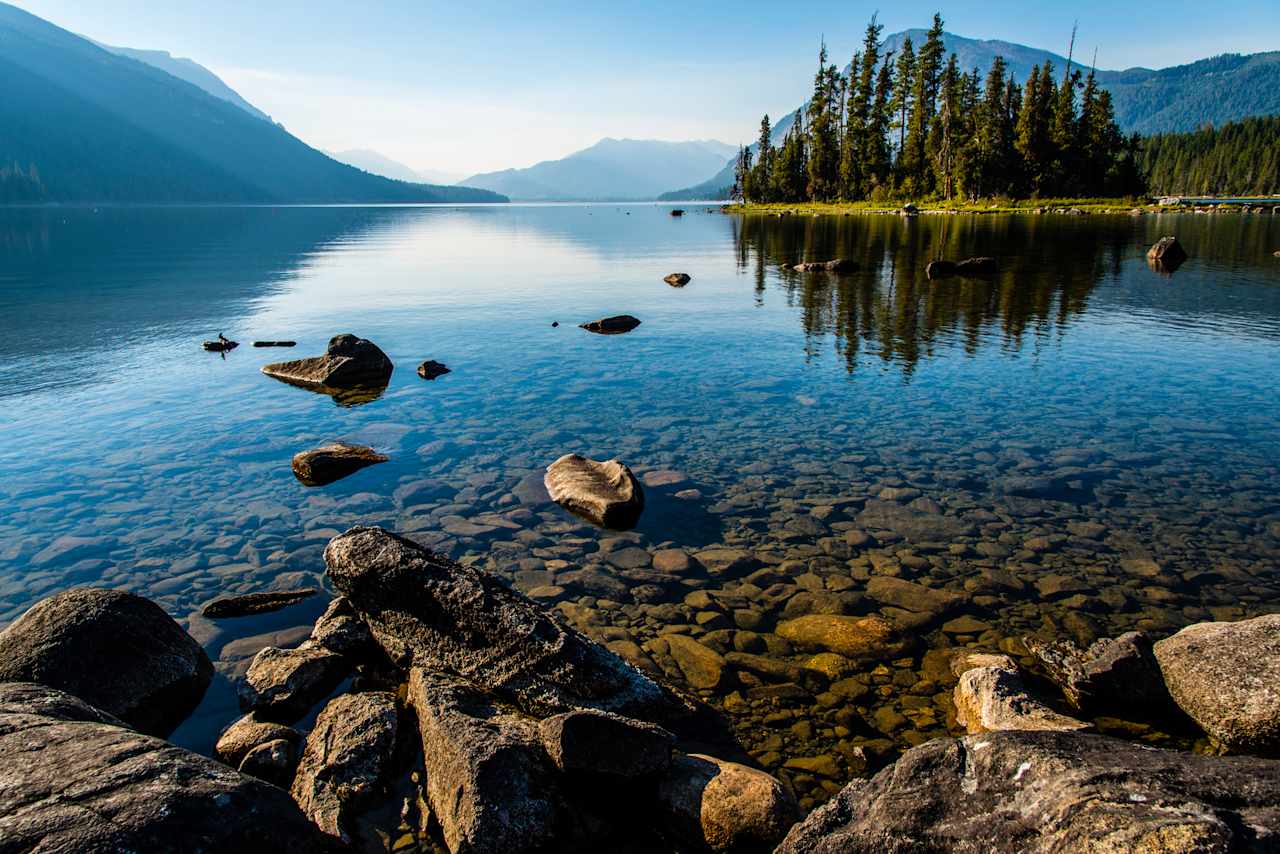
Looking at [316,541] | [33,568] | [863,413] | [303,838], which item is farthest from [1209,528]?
[33,568]

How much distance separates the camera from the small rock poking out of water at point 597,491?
14.3m

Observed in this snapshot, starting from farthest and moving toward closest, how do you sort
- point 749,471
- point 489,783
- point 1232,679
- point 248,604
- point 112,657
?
point 749,471, point 248,604, point 112,657, point 1232,679, point 489,783

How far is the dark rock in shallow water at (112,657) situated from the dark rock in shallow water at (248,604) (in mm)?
1644

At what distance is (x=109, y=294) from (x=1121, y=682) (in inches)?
2429

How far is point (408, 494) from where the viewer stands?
16141mm

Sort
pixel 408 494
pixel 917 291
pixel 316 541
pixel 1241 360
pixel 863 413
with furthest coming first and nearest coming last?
1. pixel 917 291
2. pixel 1241 360
3. pixel 863 413
4. pixel 408 494
5. pixel 316 541

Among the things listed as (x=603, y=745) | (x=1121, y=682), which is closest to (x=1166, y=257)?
(x=1121, y=682)

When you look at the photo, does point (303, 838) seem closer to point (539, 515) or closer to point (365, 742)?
point (365, 742)

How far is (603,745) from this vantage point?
694 centimetres

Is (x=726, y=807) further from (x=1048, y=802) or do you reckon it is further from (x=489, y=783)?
(x=1048, y=802)

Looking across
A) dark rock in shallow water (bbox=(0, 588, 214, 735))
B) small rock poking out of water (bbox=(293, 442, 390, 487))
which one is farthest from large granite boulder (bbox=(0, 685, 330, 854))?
small rock poking out of water (bbox=(293, 442, 390, 487))

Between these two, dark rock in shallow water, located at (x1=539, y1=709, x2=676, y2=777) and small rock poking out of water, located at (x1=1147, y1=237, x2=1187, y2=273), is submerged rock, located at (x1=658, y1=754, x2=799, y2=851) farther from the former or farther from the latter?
small rock poking out of water, located at (x1=1147, y1=237, x2=1187, y2=273)

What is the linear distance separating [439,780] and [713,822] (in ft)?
9.24

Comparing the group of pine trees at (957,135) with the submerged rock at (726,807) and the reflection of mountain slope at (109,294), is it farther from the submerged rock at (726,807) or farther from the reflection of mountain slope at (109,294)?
the submerged rock at (726,807)
